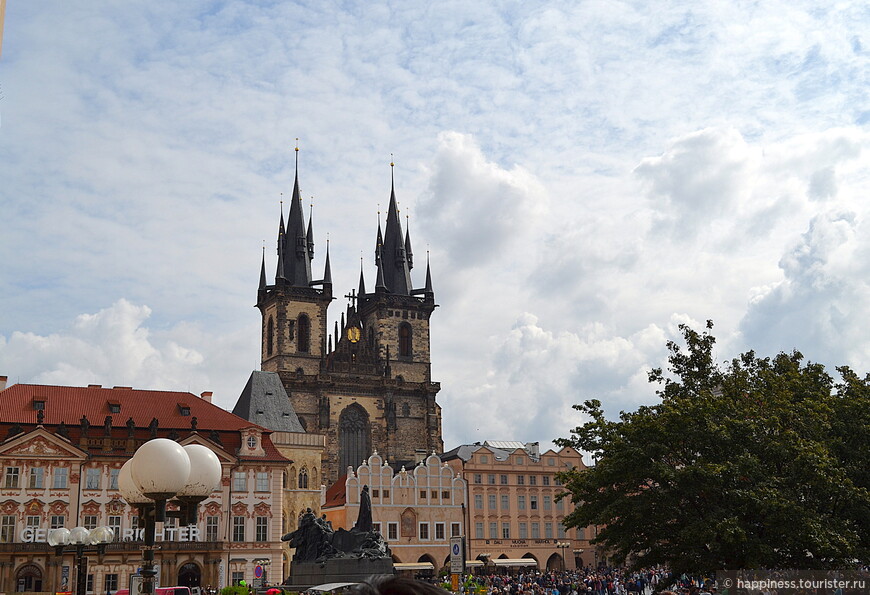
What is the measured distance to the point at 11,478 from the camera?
177 feet

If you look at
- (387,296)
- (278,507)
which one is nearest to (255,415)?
(278,507)

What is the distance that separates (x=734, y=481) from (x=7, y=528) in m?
40.9

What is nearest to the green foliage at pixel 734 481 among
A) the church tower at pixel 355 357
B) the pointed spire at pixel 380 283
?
the church tower at pixel 355 357

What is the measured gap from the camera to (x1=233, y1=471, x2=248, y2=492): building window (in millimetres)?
58875

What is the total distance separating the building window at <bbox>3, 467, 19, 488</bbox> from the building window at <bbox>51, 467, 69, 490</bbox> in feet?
6.49

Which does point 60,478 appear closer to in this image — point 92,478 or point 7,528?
point 92,478

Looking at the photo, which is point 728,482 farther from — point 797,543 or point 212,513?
point 212,513

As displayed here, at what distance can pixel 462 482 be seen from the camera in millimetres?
76250

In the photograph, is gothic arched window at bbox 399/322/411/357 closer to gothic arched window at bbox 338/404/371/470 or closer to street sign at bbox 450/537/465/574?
gothic arched window at bbox 338/404/371/470

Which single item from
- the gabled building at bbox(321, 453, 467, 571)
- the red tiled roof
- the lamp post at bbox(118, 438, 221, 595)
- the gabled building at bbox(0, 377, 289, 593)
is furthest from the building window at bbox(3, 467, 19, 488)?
the lamp post at bbox(118, 438, 221, 595)

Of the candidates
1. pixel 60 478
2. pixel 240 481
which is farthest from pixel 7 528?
pixel 240 481

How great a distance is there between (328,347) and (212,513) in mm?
42114

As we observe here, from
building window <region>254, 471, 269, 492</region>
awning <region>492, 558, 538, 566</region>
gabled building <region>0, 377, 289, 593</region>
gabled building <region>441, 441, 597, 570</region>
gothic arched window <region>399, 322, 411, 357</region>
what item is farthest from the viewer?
gothic arched window <region>399, 322, 411, 357</region>

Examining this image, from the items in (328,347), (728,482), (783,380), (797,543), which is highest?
(328,347)
